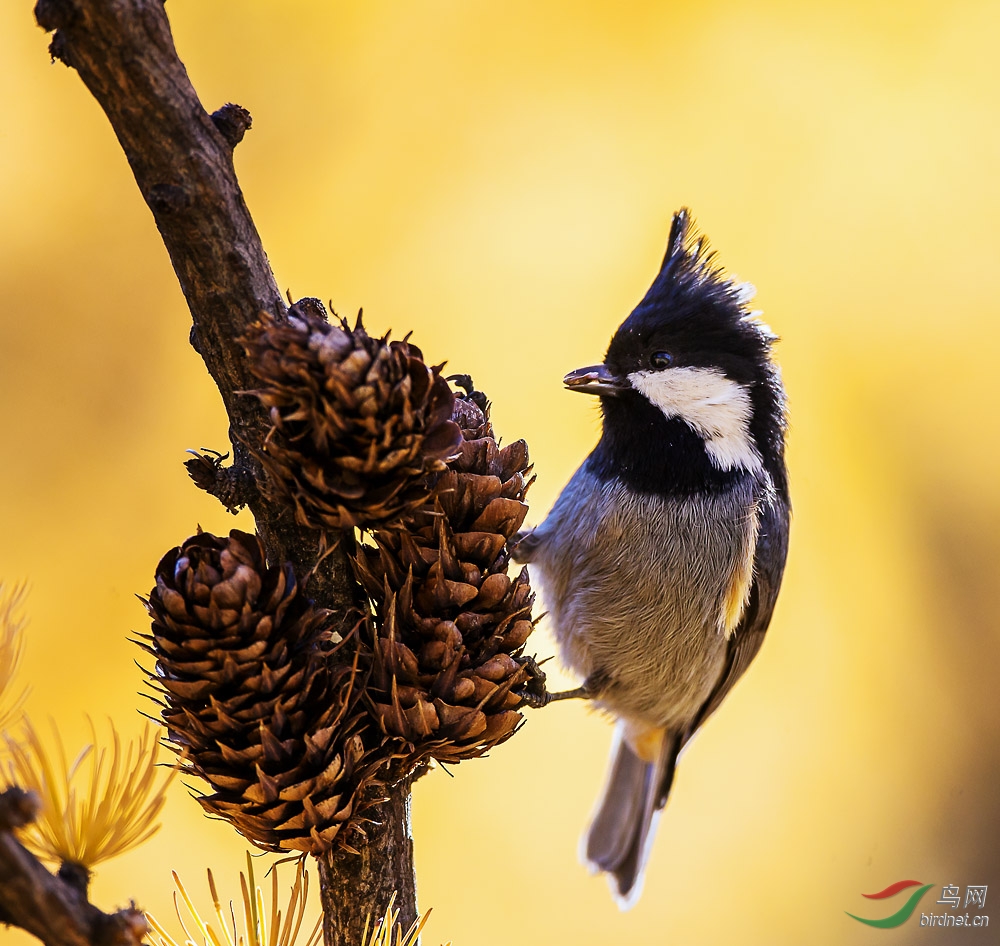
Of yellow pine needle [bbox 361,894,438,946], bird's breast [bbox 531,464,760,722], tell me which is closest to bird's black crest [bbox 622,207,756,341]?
bird's breast [bbox 531,464,760,722]

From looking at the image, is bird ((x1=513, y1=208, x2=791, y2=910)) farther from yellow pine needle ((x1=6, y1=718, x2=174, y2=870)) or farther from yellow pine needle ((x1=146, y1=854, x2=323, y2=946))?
yellow pine needle ((x1=6, y1=718, x2=174, y2=870))

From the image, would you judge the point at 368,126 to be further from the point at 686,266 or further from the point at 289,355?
the point at 289,355

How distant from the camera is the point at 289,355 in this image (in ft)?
2.13

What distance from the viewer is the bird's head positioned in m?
1.65

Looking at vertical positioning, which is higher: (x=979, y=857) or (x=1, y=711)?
(x=979, y=857)

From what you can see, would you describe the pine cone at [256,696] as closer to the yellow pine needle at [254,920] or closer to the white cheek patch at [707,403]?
the yellow pine needle at [254,920]

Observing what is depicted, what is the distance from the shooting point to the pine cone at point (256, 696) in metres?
0.69

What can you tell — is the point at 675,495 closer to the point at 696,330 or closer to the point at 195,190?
the point at 696,330

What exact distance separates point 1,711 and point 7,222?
1.56 metres

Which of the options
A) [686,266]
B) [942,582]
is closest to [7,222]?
[686,266]

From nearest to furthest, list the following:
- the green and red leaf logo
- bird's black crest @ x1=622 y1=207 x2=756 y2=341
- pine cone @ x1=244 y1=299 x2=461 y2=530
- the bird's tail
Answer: pine cone @ x1=244 y1=299 x2=461 y2=530 → bird's black crest @ x1=622 y1=207 x2=756 y2=341 → the bird's tail → the green and red leaf logo

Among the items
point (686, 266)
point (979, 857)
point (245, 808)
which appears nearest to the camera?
point (245, 808)

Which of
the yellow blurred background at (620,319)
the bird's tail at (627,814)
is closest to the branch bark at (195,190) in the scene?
the yellow blurred background at (620,319)

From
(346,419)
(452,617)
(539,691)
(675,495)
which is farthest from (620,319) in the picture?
(346,419)
